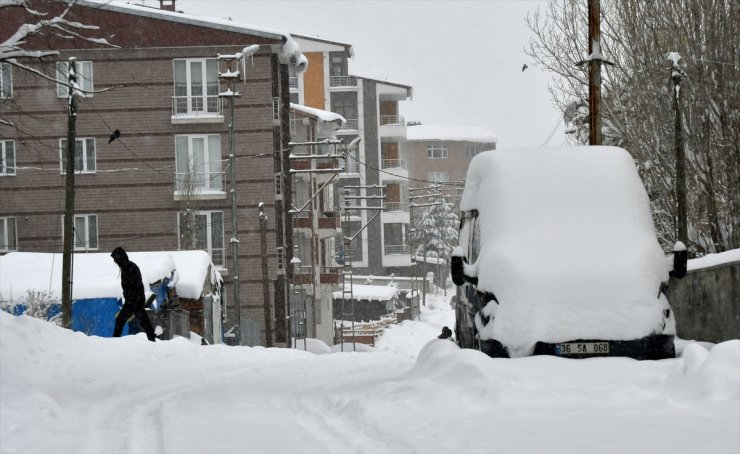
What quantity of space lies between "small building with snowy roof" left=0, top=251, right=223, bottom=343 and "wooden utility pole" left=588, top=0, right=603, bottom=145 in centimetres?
1035

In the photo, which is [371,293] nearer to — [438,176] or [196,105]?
[196,105]

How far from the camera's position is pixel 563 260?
11.2 metres

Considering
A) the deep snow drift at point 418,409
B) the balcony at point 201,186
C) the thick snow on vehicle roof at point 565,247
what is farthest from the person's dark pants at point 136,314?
the balcony at point 201,186

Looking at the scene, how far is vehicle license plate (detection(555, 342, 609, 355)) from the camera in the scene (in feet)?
35.1

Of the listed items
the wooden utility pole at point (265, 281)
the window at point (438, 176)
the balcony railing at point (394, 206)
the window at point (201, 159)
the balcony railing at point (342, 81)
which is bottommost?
the wooden utility pole at point (265, 281)

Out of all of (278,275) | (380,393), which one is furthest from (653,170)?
(278,275)

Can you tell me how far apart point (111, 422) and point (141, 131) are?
42.0 metres

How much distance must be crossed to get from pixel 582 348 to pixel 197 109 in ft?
135

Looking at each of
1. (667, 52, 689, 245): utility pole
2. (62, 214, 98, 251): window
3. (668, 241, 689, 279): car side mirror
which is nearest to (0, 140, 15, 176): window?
(62, 214, 98, 251): window

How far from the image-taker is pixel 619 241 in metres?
11.5

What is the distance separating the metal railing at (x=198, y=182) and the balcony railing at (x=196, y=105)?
255 centimetres

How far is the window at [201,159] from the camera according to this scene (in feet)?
163

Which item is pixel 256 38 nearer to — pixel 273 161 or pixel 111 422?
pixel 273 161

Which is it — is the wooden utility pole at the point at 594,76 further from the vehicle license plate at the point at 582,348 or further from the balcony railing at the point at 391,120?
the balcony railing at the point at 391,120
